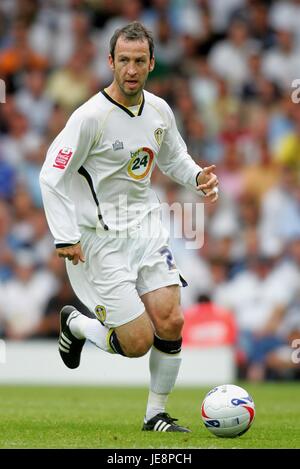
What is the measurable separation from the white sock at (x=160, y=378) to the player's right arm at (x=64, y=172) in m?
1.04

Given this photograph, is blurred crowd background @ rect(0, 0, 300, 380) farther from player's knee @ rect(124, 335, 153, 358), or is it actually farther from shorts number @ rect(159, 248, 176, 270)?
player's knee @ rect(124, 335, 153, 358)

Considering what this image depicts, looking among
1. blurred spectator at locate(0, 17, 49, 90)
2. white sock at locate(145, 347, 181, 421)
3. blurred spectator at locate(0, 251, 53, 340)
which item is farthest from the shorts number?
blurred spectator at locate(0, 17, 49, 90)

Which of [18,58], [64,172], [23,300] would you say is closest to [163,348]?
[64,172]

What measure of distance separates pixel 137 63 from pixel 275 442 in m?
2.81

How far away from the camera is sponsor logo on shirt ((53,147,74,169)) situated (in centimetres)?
795

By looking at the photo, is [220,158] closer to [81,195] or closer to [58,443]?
[81,195]

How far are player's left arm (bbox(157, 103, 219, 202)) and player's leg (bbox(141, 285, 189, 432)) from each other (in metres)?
0.81

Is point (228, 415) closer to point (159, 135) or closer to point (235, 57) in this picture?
point (159, 135)

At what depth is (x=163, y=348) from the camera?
325 inches

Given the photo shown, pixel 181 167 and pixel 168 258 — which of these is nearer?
pixel 168 258

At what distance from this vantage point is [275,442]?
7.47 m

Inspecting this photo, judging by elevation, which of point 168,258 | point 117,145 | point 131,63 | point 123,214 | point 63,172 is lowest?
point 168,258

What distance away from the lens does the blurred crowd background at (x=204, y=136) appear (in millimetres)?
15534

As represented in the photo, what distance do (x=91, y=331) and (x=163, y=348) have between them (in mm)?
656
